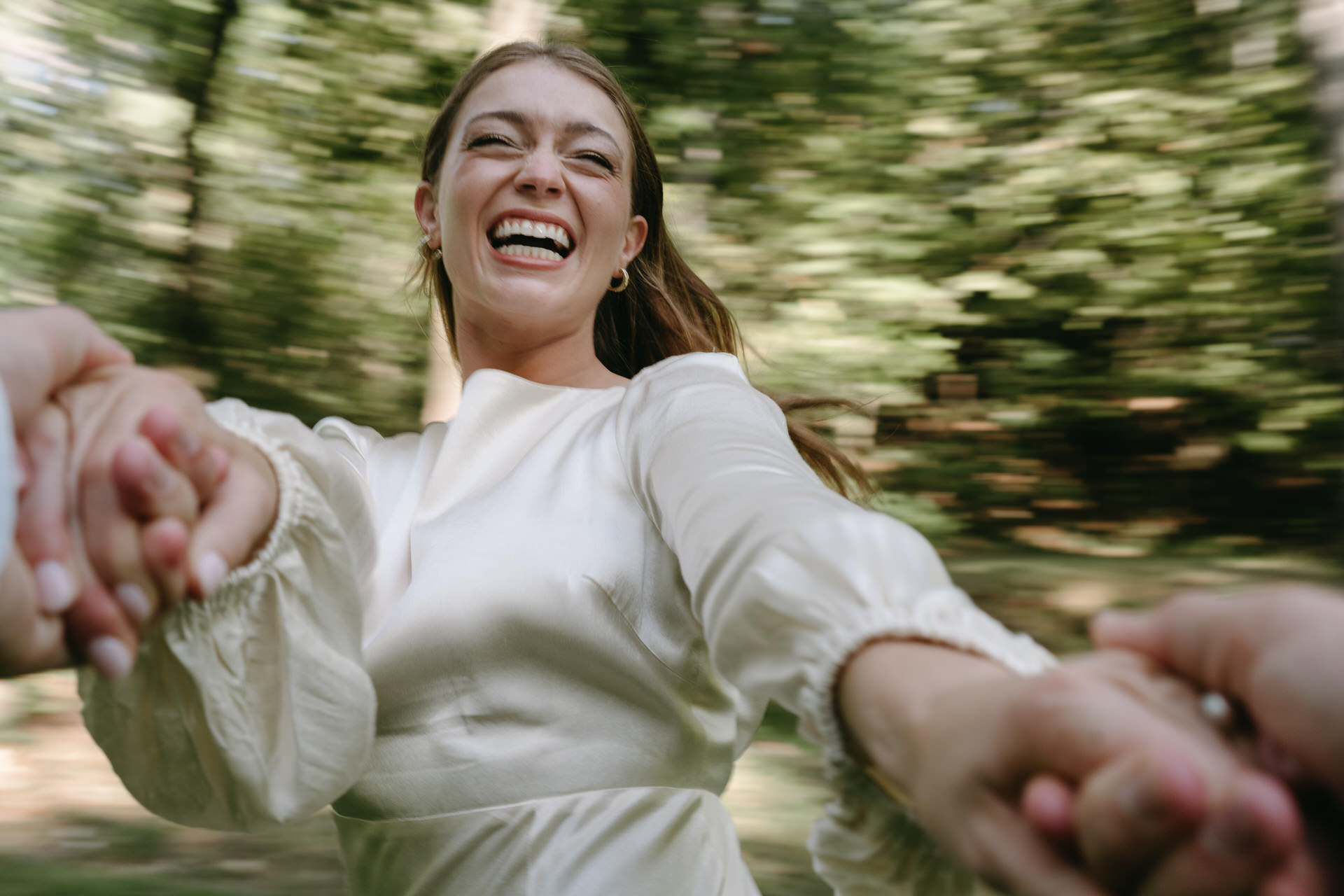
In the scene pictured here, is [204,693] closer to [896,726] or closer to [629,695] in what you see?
[629,695]

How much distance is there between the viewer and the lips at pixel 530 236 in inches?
70.9

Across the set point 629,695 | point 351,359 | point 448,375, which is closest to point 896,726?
point 629,695

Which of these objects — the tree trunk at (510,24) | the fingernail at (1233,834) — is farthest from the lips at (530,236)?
the tree trunk at (510,24)

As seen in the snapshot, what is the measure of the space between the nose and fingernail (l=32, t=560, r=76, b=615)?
1.13 metres

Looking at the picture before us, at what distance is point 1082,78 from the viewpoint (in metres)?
4.58

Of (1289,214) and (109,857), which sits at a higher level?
(1289,214)

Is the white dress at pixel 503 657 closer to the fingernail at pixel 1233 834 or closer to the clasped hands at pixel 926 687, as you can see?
the clasped hands at pixel 926 687

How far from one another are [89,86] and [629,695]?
489cm

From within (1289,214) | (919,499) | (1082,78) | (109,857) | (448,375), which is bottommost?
(109,857)

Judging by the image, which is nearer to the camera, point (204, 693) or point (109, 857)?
point (204, 693)

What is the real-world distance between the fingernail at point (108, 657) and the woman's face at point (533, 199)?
1.04 meters

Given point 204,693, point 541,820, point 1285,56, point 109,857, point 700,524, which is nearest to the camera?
point 700,524

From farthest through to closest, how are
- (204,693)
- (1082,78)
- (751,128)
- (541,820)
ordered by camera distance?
(751,128), (1082,78), (541,820), (204,693)

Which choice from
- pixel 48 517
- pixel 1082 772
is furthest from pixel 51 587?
pixel 1082 772
